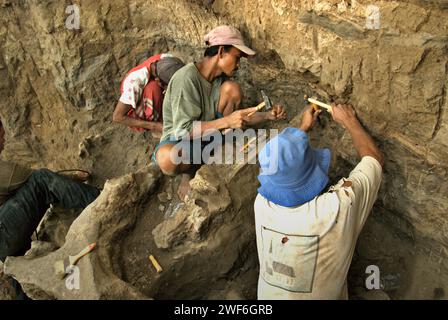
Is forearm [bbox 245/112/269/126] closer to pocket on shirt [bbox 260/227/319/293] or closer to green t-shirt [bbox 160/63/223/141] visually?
green t-shirt [bbox 160/63/223/141]

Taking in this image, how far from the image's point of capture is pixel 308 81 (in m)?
3.22

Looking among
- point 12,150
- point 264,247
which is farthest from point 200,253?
point 12,150

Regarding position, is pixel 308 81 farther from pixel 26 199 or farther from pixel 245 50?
pixel 26 199

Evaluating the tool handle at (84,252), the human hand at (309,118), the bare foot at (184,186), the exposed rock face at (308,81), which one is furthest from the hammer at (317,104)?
the tool handle at (84,252)

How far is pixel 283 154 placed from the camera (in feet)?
7.25

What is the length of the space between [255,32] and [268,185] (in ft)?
4.99

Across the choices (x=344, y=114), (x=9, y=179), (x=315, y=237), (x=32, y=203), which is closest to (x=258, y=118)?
(x=344, y=114)

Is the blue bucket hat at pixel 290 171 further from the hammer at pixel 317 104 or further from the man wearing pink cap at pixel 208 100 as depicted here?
the man wearing pink cap at pixel 208 100

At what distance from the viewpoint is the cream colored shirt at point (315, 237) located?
2312 mm

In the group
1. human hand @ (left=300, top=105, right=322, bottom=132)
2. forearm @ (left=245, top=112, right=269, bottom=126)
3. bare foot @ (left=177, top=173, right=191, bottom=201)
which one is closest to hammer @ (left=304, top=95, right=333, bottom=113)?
human hand @ (left=300, top=105, right=322, bottom=132)

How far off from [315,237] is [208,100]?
5.13ft

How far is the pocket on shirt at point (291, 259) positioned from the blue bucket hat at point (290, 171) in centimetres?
20

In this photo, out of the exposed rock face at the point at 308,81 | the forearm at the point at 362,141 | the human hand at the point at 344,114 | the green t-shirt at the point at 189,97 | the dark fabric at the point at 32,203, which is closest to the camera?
the exposed rock face at the point at 308,81

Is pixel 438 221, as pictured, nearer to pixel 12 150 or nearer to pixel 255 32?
pixel 255 32
